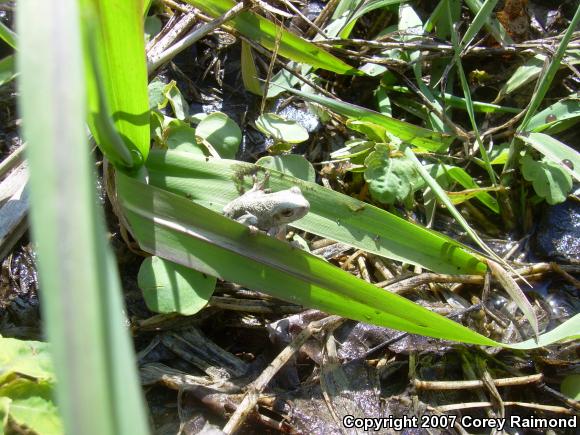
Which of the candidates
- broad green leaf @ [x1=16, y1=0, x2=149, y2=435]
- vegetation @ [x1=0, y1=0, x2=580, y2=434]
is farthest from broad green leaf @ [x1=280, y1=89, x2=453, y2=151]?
broad green leaf @ [x1=16, y1=0, x2=149, y2=435]

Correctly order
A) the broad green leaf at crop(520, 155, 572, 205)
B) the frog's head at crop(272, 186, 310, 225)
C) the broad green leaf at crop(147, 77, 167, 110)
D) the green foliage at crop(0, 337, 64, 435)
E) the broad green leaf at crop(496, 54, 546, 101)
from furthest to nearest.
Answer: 1. the broad green leaf at crop(496, 54, 546, 101)
2. the broad green leaf at crop(520, 155, 572, 205)
3. the broad green leaf at crop(147, 77, 167, 110)
4. the frog's head at crop(272, 186, 310, 225)
5. the green foliage at crop(0, 337, 64, 435)

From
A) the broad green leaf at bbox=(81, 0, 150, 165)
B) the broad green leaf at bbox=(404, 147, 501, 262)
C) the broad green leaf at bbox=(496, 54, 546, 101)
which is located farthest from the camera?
the broad green leaf at bbox=(496, 54, 546, 101)

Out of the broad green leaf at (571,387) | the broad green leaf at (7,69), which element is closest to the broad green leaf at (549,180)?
the broad green leaf at (571,387)

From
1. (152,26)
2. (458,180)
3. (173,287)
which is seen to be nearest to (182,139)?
(173,287)

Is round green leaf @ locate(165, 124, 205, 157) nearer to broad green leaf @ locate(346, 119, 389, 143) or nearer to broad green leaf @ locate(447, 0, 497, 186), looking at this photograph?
broad green leaf @ locate(346, 119, 389, 143)

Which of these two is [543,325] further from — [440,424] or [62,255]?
[62,255]

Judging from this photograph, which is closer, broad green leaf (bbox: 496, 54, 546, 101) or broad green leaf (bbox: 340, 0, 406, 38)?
broad green leaf (bbox: 340, 0, 406, 38)
